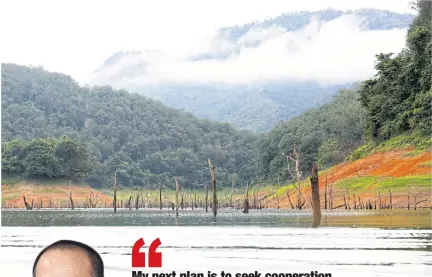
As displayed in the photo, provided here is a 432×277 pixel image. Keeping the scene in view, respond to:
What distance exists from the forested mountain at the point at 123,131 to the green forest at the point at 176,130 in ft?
0.64

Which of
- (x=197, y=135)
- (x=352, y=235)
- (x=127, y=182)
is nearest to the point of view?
(x=352, y=235)

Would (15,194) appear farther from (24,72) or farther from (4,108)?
(24,72)

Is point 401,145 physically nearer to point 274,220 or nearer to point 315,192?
point 274,220

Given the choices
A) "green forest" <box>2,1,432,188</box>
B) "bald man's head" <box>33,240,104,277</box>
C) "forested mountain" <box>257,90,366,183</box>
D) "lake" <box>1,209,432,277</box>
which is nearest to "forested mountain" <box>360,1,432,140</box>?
"green forest" <box>2,1,432,188</box>

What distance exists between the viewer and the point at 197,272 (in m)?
12.3

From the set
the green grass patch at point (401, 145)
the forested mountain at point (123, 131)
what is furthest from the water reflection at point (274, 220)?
the forested mountain at point (123, 131)

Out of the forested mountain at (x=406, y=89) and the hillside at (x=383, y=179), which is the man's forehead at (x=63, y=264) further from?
the forested mountain at (x=406, y=89)

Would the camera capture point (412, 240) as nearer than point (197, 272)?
No

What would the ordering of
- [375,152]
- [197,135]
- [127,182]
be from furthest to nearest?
[197,135], [127,182], [375,152]

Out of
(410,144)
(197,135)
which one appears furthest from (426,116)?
(197,135)

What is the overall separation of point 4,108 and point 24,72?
81.5 ft

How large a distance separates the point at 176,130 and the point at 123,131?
12.7m

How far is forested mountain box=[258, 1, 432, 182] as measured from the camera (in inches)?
2827

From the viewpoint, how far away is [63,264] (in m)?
1.70
